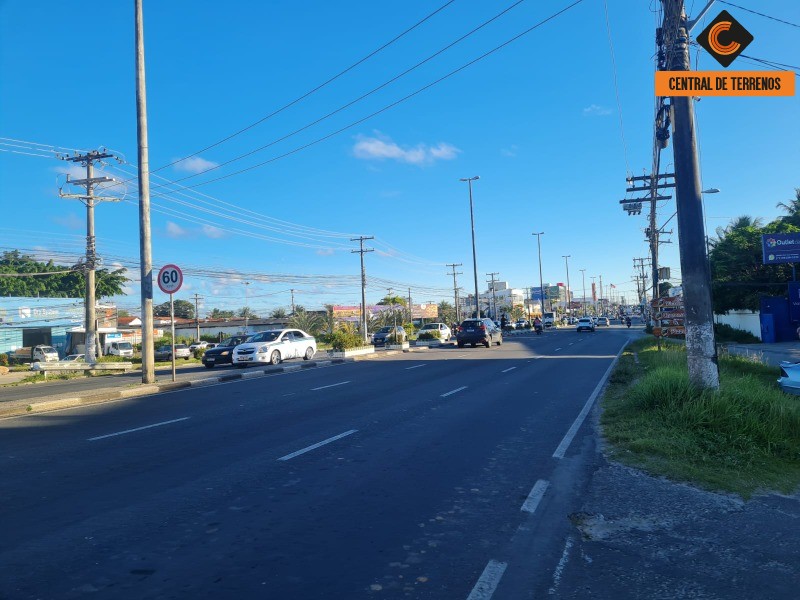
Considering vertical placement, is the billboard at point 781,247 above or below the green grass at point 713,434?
above

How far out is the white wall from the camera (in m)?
34.3

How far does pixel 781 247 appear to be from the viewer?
1242 inches

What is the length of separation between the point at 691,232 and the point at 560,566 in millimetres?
6848

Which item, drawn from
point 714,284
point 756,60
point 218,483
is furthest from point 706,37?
point 714,284

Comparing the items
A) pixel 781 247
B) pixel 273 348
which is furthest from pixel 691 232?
pixel 781 247

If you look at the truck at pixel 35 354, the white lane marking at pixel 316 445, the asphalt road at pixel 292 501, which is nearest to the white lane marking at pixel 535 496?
the asphalt road at pixel 292 501

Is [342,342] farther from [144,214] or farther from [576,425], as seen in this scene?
[576,425]

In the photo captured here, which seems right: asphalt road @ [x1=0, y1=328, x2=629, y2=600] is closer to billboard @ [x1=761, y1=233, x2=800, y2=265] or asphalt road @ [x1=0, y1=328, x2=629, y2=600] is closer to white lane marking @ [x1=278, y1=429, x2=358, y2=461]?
white lane marking @ [x1=278, y1=429, x2=358, y2=461]

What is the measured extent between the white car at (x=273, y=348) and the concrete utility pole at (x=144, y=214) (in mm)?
7784

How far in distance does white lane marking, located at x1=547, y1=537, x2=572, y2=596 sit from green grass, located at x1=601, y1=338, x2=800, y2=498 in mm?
2450

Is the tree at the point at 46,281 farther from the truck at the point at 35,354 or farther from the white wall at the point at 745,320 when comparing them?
the white wall at the point at 745,320

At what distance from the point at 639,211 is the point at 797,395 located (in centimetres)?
3182

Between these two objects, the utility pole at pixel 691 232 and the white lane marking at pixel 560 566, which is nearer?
the white lane marking at pixel 560 566

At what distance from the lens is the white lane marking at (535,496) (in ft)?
19.3
